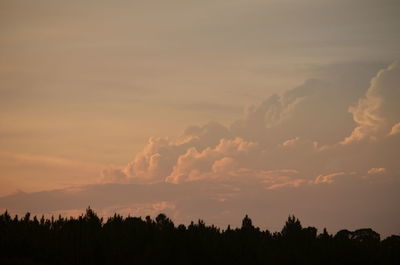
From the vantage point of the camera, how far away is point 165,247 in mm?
117562

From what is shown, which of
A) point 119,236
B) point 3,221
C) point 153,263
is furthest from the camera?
point 3,221

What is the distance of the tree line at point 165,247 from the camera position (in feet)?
369

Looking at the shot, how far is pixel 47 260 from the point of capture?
4414 inches

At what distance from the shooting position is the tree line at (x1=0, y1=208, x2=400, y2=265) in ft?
369

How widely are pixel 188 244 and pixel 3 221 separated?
48.9 meters


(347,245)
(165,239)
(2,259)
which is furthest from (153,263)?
(347,245)

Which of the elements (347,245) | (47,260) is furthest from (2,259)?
(347,245)

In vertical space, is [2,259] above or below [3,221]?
below

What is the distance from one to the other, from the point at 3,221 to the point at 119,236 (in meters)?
33.0

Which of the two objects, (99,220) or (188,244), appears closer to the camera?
(188,244)

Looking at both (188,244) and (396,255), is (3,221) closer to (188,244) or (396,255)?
(188,244)

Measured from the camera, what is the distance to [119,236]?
12219cm

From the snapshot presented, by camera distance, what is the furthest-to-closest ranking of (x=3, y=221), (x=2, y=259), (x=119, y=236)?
(x=3, y=221)
(x=119, y=236)
(x=2, y=259)

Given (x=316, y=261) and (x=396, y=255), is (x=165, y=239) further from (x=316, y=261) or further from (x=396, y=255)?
(x=396, y=255)
